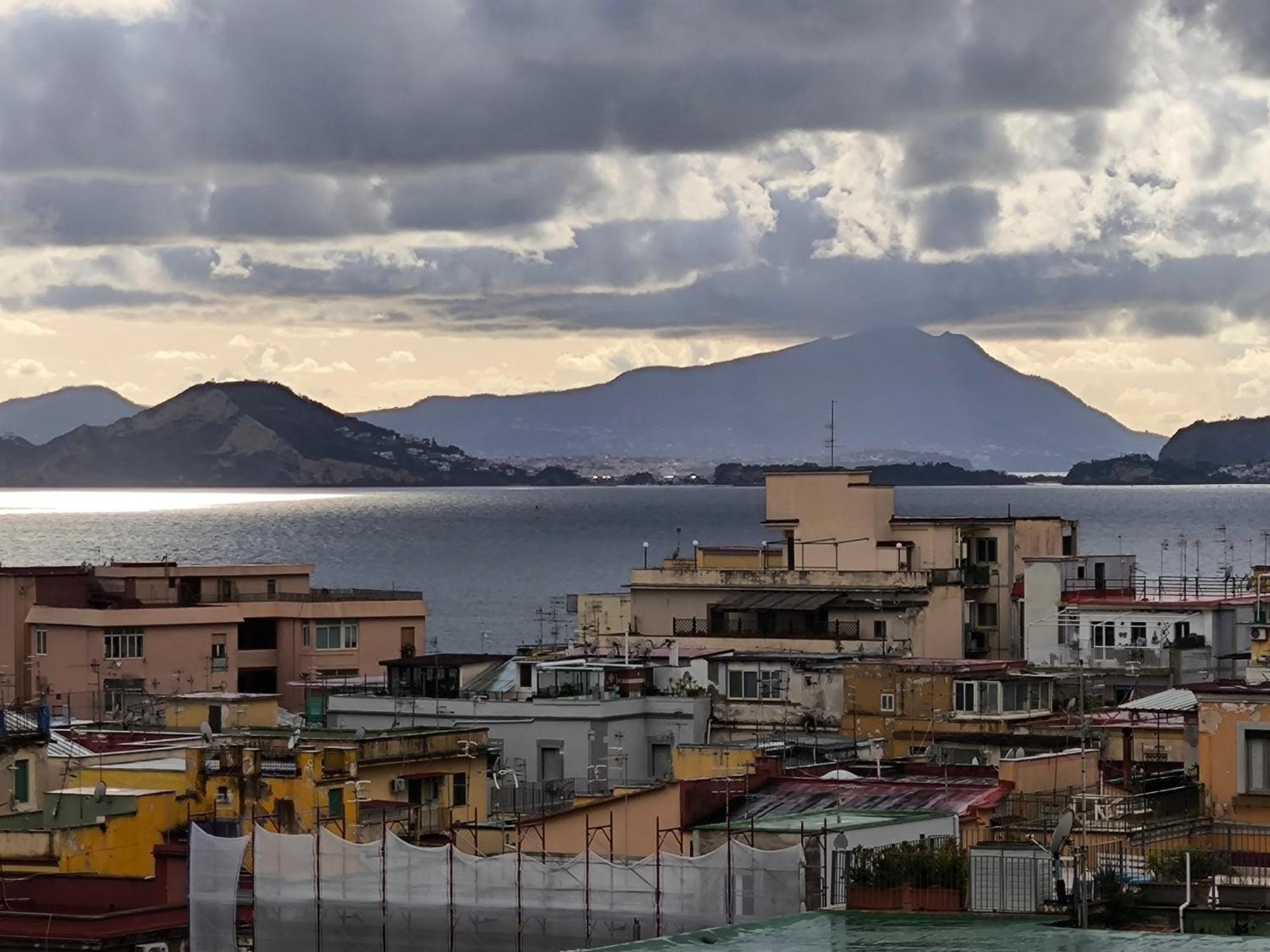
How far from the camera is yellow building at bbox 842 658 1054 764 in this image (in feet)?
208

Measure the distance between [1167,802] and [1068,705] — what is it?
28.3 meters

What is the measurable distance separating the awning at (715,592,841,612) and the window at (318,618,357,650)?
53.6ft

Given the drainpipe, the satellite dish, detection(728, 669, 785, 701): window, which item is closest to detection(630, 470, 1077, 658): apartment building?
detection(728, 669, 785, 701): window

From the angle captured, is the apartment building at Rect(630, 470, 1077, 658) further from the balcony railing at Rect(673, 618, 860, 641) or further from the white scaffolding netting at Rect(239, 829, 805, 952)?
the white scaffolding netting at Rect(239, 829, 805, 952)

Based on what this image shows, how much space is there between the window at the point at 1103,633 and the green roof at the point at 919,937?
49314mm

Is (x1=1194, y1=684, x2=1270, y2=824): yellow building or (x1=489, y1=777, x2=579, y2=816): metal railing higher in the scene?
(x1=1194, y1=684, x2=1270, y2=824): yellow building

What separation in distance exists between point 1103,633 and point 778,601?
13051 mm

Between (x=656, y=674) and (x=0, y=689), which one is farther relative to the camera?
(x=0, y=689)

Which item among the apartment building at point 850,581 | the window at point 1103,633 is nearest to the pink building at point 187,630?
the apartment building at point 850,581

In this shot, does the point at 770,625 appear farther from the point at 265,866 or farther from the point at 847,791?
the point at 265,866

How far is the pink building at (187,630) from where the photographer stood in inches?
3807

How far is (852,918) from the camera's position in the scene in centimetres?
3044

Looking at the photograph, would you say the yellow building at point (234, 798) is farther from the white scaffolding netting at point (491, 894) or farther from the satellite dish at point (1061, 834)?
the satellite dish at point (1061, 834)

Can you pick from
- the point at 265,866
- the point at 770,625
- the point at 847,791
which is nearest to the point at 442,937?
the point at 265,866
